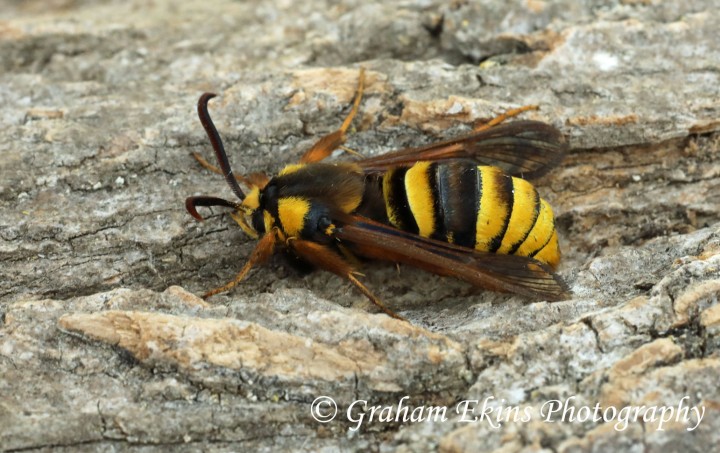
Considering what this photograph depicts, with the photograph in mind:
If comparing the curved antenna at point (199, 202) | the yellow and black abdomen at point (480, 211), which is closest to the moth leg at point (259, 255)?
the curved antenna at point (199, 202)

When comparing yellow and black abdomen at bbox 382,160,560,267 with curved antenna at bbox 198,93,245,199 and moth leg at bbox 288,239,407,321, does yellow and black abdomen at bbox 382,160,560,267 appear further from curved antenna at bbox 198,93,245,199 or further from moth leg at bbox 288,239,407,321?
curved antenna at bbox 198,93,245,199

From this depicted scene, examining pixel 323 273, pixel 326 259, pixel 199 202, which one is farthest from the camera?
pixel 323 273

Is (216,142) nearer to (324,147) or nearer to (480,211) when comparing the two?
(324,147)

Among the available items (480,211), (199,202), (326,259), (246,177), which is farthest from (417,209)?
(199,202)

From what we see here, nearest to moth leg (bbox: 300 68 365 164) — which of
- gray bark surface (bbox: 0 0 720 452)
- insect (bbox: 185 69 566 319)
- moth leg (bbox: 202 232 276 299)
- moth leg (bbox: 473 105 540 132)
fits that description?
insect (bbox: 185 69 566 319)

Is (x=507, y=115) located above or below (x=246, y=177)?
above

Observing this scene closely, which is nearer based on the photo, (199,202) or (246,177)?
(199,202)

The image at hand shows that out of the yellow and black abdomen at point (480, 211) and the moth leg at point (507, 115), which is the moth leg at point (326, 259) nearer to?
the yellow and black abdomen at point (480, 211)
